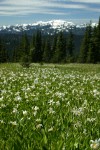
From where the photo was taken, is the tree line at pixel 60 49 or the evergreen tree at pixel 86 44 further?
the evergreen tree at pixel 86 44

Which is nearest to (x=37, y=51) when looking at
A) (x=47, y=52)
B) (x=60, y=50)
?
(x=60, y=50)

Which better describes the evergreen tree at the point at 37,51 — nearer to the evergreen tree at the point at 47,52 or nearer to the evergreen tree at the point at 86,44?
the evergreen tree at the point at 47,52

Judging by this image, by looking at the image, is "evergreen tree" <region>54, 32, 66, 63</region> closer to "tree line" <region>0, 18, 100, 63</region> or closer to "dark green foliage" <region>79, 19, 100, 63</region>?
"tree line" <region>0, 18, 100, 63</region>

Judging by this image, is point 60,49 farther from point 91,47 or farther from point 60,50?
point 91,47

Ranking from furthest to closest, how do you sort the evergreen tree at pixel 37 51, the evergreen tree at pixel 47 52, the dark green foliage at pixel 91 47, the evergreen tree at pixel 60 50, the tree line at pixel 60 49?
the evergreen tree at pixel 47 52 → the evergreen tree at pixel 37 51 → the evergreen tree at pixel 60 50 → the tree line at pixel 60 49 → the dark green foliage at pixel 91 47

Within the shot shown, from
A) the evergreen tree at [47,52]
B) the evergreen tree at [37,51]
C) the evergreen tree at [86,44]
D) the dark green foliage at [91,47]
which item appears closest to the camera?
the dark green foliage at [91,47]

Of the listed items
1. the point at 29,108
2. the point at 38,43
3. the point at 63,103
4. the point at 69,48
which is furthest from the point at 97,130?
the point at 69,48

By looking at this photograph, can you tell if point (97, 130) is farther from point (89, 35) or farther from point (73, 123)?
point (89, 35)

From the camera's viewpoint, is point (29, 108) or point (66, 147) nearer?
point (66, 147)

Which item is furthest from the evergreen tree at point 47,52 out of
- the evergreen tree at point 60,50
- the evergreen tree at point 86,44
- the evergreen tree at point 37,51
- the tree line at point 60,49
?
the evergreen tree at point 86,44

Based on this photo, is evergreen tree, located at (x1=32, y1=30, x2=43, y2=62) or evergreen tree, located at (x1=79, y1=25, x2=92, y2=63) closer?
evergreen tree, located at (x1=79, y1=25, x2=92, y2=63)

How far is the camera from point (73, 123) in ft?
24.7

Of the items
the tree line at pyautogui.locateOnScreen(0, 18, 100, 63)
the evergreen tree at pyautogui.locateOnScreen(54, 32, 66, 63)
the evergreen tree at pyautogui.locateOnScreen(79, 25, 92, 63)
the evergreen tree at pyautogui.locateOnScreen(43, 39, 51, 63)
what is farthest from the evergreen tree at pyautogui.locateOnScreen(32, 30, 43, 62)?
the evergreen tree at pyautogui.locateOnScreen(79, 25, 92, 63)

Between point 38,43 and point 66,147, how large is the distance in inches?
5254
